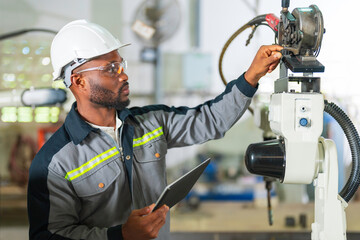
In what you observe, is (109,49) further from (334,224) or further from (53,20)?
(53,20)

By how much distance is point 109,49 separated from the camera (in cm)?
140

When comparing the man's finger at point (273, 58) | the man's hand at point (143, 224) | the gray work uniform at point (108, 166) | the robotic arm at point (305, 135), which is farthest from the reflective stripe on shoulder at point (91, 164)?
the man's finger at point (273, 58)

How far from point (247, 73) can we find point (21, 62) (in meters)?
2.17

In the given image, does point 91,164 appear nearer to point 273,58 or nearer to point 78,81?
point 78,81

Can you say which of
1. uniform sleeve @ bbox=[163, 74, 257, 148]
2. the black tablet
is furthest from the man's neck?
the black tablet

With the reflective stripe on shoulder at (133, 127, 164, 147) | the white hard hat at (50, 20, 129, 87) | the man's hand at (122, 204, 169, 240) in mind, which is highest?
the white hard hat at (50, 20, 129, 87)

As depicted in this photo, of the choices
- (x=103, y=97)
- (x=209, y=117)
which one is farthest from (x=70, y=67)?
(x=209, y=117)

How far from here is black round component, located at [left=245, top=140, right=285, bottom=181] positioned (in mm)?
1136

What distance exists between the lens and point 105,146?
138cm

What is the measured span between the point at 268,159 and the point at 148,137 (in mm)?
516

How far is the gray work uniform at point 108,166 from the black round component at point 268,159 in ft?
0.87

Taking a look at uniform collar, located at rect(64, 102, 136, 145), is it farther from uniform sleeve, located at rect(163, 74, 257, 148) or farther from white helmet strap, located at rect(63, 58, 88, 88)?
uniform sleeve, located at rect(163, 74, 257, 148)

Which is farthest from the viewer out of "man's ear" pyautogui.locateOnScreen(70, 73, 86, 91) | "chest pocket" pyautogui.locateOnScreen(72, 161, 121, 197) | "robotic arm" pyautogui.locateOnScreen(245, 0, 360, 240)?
"man's ear" pyautogui.locateOnScreen(70, 73, 86, 91)

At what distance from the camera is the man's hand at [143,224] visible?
1175mm
